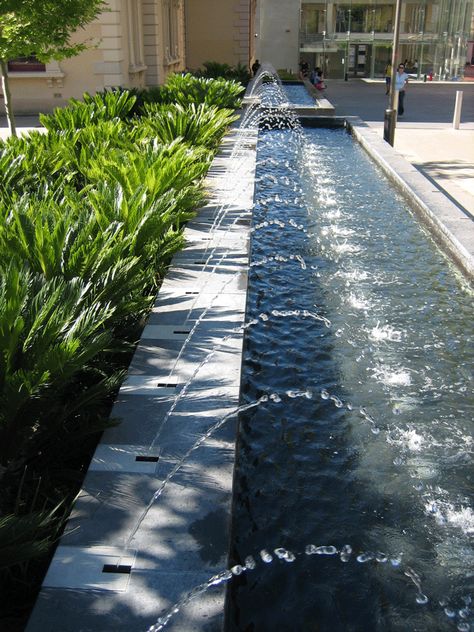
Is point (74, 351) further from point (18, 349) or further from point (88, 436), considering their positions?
point (88, 436)

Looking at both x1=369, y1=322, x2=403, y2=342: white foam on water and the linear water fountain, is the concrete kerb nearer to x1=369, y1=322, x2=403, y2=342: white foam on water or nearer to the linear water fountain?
the linear water fountain

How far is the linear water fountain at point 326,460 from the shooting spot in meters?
2.97

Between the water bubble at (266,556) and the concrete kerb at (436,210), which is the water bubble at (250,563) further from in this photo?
the concrete kerb at (436,210)

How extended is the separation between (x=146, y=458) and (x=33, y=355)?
767 millimetres

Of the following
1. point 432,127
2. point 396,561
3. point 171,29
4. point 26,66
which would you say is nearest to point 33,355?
point 396,561

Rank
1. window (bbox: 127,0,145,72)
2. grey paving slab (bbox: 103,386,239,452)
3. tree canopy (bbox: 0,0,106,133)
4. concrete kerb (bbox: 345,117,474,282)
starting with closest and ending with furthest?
1. grey paving slab (bbox: 103,386,239,452)
2. concrete kerb (bbox: 345,117,474,282)
3. tree canopy (bbox: 0,0,106,133)
4. window (bbox: 127,0,145,72)

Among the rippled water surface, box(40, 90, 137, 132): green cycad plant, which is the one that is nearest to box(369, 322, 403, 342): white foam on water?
the rippled water surface

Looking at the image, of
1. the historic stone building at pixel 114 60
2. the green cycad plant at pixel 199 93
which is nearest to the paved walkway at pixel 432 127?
the green cycad plant at pixel 199 93

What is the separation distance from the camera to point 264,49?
42.5 m

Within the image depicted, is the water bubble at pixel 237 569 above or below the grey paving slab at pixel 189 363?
below

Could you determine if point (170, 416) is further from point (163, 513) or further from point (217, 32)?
point (217, 32)

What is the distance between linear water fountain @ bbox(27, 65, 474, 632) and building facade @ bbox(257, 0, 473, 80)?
35496 millimetres

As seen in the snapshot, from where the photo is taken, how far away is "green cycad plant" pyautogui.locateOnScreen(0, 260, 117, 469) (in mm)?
3334

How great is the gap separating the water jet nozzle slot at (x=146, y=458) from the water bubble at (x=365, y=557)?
1.06 m
